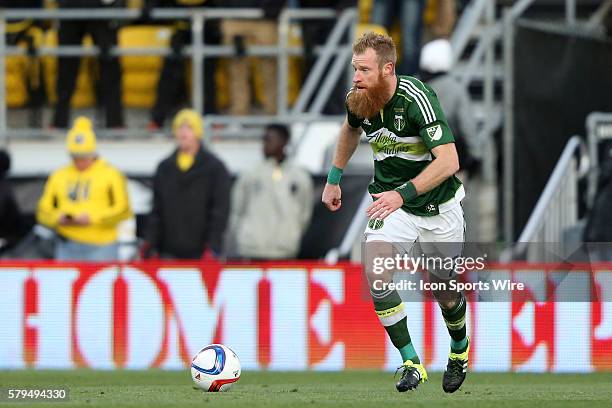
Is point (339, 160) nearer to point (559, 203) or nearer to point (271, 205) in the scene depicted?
point (271, 205)

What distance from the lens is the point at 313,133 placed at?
50.9ft

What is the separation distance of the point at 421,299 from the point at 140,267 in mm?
2476

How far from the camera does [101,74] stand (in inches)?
625

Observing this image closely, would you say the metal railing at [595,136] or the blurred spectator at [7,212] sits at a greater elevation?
the metal railing at [595,136]

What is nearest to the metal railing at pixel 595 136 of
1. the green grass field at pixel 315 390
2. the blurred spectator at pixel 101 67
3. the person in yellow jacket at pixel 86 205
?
the green grass field at pixel 315 390

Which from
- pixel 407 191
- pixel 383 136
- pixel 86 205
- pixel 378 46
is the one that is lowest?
pixel 86 205

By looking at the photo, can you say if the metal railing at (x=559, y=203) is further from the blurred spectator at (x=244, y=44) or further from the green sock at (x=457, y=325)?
the green sock at (x=457, y=325)

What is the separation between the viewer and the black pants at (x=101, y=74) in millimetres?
15883

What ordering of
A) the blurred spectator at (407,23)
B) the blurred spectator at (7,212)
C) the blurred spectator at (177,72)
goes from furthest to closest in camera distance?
the blurred spectator at (177,72)
the blurred spectator at (407,23)
the blurred spectator at (7,212)

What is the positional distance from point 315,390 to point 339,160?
4.98ft

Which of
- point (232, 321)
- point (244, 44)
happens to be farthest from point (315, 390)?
point (244, 44)

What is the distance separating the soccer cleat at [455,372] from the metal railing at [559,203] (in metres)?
4.53

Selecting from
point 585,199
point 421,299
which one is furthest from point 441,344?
point 585,199

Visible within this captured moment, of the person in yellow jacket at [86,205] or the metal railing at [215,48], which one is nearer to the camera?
the person in yellow jacket at [86,205]
